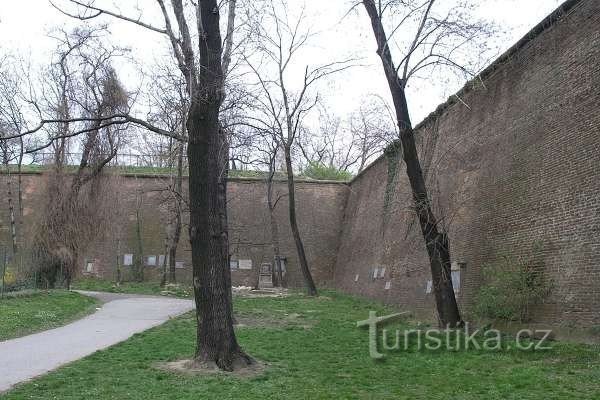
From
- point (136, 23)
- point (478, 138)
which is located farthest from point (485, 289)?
point (136, 23)

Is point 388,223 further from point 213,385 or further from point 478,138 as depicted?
point 213,385

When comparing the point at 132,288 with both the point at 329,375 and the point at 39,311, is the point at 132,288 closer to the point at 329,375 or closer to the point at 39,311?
the point at 39,311

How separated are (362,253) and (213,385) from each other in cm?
1845

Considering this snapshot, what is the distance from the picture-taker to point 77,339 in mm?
10977

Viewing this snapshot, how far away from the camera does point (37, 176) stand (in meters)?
30.0

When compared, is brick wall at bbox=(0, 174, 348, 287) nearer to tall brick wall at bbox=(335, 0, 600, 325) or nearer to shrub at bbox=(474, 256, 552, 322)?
tall brick wall at bbox=(335, 0, 600, 325)

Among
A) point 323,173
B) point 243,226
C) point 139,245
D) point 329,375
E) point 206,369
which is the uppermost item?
point 323,173

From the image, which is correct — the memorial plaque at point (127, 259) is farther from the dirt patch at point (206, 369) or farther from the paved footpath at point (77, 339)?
the dirt patch at point (206, 369)

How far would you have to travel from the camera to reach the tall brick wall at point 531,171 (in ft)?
33.5

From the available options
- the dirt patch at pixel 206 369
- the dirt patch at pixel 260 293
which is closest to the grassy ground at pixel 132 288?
the dirt patch at pixel 260 293

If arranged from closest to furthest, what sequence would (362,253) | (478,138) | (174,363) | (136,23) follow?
(174,363), (136,23), (478,138), (362,253)

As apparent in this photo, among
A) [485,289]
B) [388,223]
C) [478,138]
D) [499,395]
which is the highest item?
[478,138]

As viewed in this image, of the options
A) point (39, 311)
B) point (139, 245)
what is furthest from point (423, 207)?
point (139, 245)

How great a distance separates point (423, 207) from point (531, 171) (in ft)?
7.63
